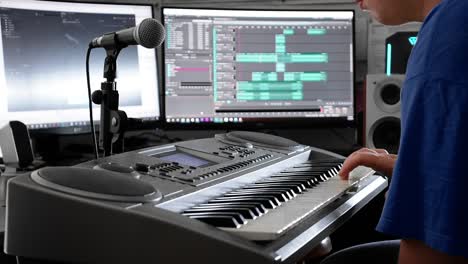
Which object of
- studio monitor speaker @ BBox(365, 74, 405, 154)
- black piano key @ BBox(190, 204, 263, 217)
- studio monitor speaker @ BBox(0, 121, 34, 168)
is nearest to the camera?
black piano key @ BBox(190, 204, 263, 217)

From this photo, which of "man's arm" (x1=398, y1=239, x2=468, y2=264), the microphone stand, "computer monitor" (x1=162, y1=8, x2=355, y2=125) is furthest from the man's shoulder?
"computer monitor" (x1=162, y1=8, x2=355, y2=125)

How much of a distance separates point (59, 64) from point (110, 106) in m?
0.54

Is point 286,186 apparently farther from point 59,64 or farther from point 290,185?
point 59,64

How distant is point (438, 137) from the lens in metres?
0.66

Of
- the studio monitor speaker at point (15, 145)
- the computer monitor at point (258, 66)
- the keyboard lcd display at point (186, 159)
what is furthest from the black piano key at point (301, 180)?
the computer monitor at point (258, 66)

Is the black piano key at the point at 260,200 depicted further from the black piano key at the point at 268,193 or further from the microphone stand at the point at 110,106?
the microphone stand at the point at 110,106

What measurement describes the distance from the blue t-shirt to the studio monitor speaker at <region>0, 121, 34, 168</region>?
933 mm

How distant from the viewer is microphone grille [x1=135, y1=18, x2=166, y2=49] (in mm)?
991

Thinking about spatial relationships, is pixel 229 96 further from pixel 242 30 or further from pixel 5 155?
pixel 5 155

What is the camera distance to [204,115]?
5.82ft

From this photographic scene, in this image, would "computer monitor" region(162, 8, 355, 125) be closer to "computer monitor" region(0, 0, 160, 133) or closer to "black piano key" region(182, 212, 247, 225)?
"computer monitor" region(0, 0, 160, 133)

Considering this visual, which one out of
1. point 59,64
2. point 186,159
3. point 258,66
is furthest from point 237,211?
point 258,66

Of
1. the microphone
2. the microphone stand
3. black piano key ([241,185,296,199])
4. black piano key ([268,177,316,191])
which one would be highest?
the microphone

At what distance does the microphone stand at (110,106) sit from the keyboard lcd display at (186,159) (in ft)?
0.35
